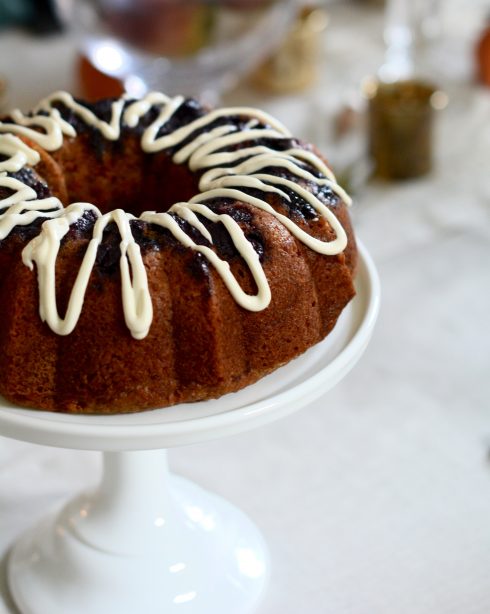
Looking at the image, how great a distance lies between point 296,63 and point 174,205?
1475 mm

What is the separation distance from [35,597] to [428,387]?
78cm

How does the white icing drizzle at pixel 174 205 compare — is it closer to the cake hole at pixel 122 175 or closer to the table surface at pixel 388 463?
the cake hole at pixel 122 175

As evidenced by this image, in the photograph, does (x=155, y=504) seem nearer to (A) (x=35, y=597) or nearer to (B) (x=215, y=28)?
(A) (x=35, y=597)

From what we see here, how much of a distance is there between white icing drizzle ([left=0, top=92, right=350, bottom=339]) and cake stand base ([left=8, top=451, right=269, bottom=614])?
0.33m

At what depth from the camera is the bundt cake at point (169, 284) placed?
3.05ft

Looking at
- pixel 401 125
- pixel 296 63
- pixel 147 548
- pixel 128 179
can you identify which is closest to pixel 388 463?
pixel 147 548

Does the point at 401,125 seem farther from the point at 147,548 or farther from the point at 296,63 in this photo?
the point at 147,548

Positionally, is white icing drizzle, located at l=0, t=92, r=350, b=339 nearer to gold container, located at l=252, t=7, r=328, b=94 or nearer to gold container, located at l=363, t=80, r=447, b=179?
gold container, located at l=363, t=80, r=447, b=179

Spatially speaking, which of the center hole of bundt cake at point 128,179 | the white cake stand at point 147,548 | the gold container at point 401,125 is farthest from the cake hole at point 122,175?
the gold container at point 401,125

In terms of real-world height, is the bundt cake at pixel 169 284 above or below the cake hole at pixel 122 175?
below

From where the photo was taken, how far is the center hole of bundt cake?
116 cm

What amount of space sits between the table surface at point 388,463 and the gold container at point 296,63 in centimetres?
46

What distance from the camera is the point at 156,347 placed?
94cm

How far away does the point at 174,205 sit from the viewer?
1.02 meters
